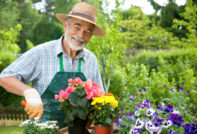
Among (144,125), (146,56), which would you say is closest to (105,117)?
(144,125)

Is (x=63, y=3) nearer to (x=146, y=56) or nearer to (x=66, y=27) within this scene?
(x=146, y=56)

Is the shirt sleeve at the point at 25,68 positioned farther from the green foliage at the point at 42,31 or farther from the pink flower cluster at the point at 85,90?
the green foliage at the point at 42,31

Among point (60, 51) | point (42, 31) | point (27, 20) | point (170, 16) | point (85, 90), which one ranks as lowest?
point (85, 90)

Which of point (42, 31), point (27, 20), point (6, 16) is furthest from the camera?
point (27, 20)

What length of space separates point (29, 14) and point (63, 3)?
3.29 m

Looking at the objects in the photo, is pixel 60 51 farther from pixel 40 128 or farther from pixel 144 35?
pixel 144 35

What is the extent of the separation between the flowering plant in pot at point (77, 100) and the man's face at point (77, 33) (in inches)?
26.3

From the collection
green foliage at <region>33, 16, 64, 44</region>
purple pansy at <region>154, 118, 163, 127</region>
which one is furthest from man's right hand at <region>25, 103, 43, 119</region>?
green foliage at <region>33, 16, 64, 44</region>

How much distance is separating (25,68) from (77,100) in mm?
751

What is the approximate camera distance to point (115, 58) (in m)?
5.46

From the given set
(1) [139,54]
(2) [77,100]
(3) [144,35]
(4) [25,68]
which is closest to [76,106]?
(2) [77,100]

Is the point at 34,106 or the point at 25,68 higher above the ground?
the point at 25,68

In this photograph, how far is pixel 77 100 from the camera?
1364 mm

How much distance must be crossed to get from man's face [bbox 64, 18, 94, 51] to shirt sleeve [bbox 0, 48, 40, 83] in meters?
0.34
